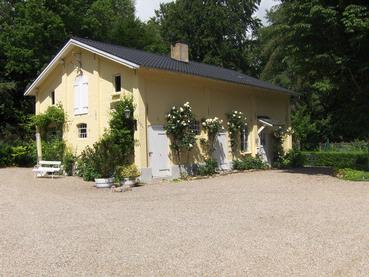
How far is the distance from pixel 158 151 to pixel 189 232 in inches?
429

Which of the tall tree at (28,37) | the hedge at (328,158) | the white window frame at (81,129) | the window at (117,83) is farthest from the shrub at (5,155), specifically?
the hedge at (328,158)

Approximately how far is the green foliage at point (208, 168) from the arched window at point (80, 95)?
603cm

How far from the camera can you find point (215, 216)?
10336 millimetres

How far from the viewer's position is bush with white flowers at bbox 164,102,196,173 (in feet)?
64.3

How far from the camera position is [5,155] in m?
28.4

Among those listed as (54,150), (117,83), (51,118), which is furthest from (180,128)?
(51,118)

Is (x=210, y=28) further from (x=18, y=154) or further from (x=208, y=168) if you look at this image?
(x=208, y=168)

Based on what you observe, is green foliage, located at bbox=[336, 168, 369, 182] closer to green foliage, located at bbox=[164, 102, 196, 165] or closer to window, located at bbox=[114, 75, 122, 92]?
green foliage, located at bbox=[164, 102, 196, 165]

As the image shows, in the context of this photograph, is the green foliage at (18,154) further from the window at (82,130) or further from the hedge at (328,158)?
the hedge at (328,158)

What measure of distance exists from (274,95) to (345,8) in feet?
37.0

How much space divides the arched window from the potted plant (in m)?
5.54

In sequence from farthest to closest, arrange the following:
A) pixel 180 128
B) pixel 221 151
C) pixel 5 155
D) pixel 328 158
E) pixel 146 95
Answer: pixel 328 158
pixel 5 155
pixel 221 151
pixel 180 128
pixel 146 95

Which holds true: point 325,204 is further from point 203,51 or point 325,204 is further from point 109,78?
point 203,51

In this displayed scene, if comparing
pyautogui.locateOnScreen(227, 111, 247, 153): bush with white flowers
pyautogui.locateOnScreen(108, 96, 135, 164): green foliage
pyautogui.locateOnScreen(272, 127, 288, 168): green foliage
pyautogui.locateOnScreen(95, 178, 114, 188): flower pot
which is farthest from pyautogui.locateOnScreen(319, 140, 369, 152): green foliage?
pyautogui.locateOnScreen(95, 178, 114, 188): flower pot
